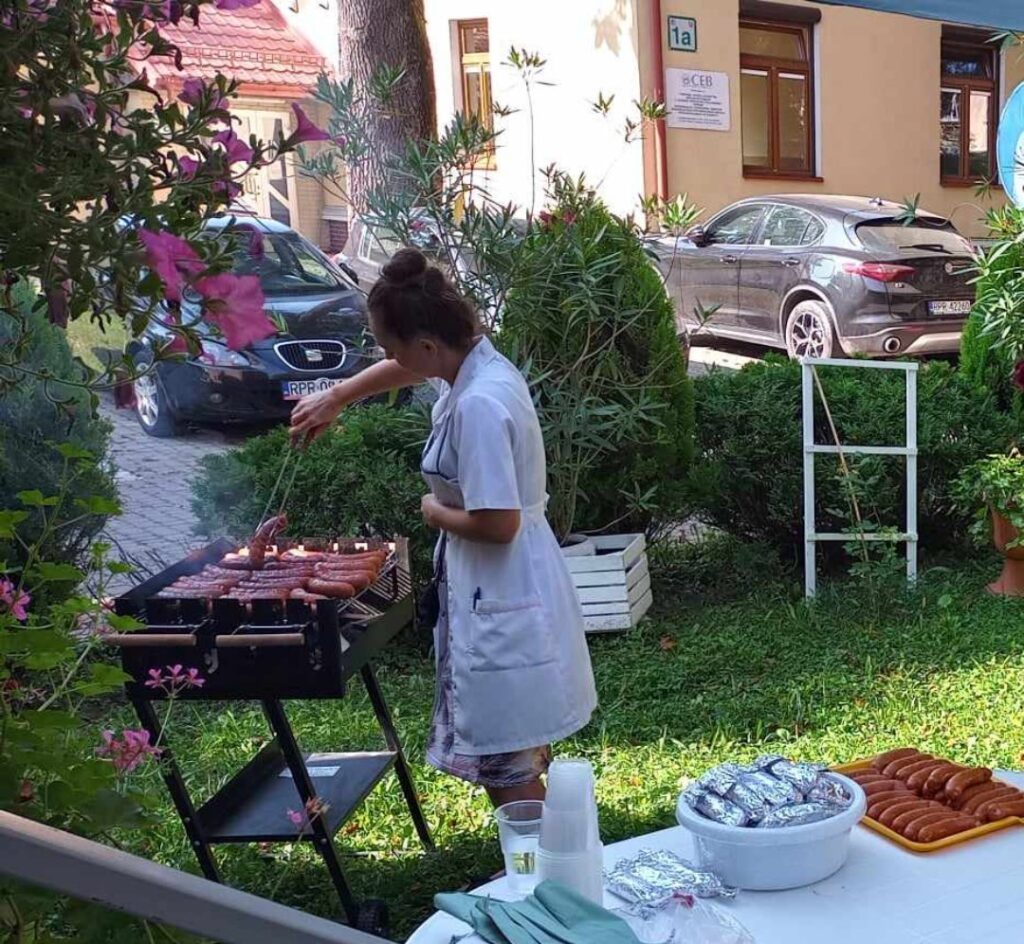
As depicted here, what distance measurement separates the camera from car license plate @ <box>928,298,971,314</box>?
10.6 m

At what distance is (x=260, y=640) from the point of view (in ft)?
8.63

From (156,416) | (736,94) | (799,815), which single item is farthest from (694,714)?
(736,94)

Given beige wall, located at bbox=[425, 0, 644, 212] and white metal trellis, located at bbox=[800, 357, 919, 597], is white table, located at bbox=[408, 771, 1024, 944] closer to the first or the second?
white metal trellis, located at bbox=[800, 357, 919, 597]

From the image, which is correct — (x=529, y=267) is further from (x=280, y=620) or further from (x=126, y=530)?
(x=126, y=530)

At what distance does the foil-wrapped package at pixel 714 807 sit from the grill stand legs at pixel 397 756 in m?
1.61

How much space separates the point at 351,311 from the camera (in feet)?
30.6

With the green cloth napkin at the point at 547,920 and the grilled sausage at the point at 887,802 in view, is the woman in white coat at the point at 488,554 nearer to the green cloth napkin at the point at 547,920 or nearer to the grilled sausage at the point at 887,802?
the grilled sausage at the point at 887,802

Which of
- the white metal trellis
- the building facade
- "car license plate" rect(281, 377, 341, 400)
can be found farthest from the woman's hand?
the building facade

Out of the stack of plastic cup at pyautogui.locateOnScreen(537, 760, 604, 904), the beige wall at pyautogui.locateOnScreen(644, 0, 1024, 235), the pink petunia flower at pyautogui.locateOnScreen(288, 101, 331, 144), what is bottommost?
the stack of plastic cup at pyautogui.locateOnScreen(537, 760, 604, 904)

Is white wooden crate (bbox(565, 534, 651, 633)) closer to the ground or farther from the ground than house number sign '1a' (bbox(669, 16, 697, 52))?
closer to the ground

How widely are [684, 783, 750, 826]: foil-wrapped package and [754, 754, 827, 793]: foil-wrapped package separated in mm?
120

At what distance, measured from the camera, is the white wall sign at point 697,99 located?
13.4 metres

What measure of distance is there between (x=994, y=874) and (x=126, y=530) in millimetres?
6110

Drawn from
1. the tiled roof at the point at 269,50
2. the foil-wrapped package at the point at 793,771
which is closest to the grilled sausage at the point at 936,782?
the foil-wrapped package at the point at 793,771
